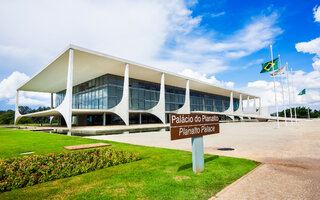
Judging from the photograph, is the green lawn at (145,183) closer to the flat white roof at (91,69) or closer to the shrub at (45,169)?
the shrub at (45,169)

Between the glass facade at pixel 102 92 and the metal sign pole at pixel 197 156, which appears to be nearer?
the metal sign pole at pixel 197 156

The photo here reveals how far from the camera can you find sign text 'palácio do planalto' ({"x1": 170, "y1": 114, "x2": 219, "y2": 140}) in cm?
496

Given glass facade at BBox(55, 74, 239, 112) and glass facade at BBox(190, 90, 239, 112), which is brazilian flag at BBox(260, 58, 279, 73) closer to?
glass facade at BBox(55, 74, 239, 112)

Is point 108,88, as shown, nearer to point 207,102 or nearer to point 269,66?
point 269,66

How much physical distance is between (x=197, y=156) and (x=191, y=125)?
0.97 metres

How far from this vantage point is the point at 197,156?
5387 millimetres

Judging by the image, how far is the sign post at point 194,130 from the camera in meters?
4.98

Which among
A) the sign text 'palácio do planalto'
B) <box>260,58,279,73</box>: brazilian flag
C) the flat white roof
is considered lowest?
the sign text 'palácio do planalto'

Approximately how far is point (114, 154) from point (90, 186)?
2.76 m

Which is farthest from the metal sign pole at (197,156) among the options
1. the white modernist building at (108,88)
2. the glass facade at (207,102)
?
the glass facade at (207,102)

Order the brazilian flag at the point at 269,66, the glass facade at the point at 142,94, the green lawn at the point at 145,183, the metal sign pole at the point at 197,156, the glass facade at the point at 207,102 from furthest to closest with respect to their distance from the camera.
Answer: the glass facade at the point at 207,102
the glass facade at the point at 142,94
the brazilian flag at the point at 269,66
the metal sign pole at the point at 197,156
the green lawn at the point at 145,183

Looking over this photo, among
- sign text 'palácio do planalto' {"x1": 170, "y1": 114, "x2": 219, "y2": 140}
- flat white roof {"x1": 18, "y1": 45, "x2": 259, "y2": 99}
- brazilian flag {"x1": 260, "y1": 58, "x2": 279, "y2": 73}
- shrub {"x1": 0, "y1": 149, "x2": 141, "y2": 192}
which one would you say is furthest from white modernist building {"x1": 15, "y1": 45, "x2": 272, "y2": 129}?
sign text 'palácio do planalto' {"x1": 170, "y1": 114, "x2": 219, "y2": 140}

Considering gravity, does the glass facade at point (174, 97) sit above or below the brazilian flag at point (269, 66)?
below

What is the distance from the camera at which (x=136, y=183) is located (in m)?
4.50
